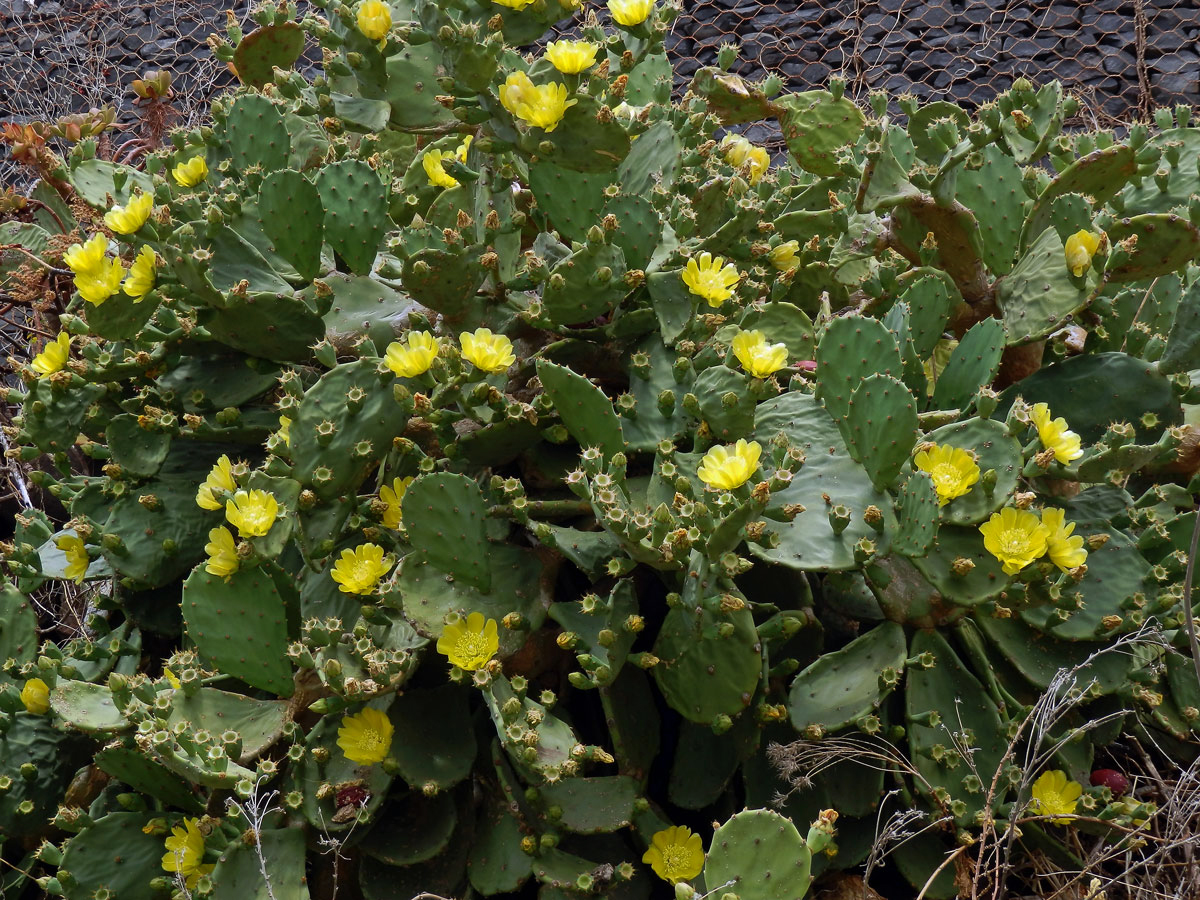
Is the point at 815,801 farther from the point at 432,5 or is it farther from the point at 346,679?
the point at 432,5

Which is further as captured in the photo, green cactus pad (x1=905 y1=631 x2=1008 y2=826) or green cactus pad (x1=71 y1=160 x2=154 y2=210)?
green cactus pad (x1=71 y1=160 x2=154 y2=210)

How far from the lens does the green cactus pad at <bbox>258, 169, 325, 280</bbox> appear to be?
165 centimetres

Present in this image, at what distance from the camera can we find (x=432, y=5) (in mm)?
1681

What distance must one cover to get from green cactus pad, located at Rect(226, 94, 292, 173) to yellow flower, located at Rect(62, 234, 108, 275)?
0.34 metres

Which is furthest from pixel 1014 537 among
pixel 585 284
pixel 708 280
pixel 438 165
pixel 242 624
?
pixel 438 165

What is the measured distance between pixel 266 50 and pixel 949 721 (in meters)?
1.96

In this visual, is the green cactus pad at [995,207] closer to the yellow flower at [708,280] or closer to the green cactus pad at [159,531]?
the yellow flower at [708,280]

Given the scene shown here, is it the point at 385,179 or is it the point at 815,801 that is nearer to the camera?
the point at 815,801

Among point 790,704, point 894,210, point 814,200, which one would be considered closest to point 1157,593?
point 790,704

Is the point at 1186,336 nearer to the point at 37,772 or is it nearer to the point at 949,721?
the point at 949,721

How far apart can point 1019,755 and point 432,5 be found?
4.84 ft

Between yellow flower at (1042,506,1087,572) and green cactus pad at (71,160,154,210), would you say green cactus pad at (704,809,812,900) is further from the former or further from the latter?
green cactus pad at (71,160,154,210)

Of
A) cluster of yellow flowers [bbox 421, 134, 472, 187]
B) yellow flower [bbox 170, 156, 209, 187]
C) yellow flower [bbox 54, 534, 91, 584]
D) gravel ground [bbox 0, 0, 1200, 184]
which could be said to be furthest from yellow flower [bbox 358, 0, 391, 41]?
gravel ground [bbox 0, 0, 1200, 184]

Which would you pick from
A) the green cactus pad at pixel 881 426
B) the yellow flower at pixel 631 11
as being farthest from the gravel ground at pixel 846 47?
the green cactus pad at pixel 881 426
